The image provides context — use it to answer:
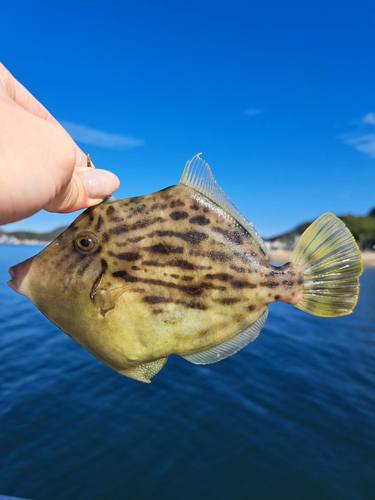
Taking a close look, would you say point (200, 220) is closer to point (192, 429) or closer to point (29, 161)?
point (29, 161)

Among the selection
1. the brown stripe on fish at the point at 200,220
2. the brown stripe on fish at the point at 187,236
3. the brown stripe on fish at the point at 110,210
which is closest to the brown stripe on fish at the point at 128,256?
the brown stripe on fish at the point at 187,236

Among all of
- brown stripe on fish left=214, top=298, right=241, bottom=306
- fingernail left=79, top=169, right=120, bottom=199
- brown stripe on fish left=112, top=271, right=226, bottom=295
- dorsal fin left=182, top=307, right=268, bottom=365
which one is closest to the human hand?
fingernail left=79, top=169, right=120, bottom=199

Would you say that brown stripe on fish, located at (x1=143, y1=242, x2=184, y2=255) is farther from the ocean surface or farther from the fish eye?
the ocean surface

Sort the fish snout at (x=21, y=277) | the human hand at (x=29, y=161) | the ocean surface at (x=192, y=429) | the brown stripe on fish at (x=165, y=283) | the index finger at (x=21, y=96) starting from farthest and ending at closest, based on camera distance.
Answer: the ocean surface at (x=192, y=429)
the fish snout at (x=21, y=277)
the brown stripe on fish at (x=165, y=283)
the index finger at (x=21, y=96)
the human hand at (x=29, y=161)

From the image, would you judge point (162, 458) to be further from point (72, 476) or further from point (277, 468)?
point (277, 468)

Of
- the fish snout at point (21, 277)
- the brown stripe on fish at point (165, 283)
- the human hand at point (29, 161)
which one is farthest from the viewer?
the fish snout at point (21, 277)

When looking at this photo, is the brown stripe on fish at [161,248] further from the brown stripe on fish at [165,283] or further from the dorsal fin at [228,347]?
the dorsal fin at [228,347]
